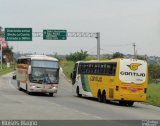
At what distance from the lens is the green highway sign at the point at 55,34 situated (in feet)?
231

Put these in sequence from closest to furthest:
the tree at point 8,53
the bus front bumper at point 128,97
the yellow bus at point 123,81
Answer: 1. the bus front bumper at point 128,97
2. the yellow bus at point 123,81
3. the tree at point 8,53

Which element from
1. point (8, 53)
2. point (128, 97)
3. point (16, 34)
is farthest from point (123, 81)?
point (8, 53)

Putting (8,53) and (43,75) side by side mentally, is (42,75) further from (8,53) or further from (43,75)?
(8,53)

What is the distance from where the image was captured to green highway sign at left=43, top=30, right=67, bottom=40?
70.5 metres

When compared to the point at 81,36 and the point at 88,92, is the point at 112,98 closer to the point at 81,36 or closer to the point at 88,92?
the point at 88,92

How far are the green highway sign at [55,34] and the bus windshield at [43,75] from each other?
31.0 metres

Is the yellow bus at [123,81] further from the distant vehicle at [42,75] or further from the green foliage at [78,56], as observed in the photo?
the green foliage at [78,56]

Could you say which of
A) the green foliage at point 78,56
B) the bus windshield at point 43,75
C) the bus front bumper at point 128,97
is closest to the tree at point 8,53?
the green foliage at point 78,56

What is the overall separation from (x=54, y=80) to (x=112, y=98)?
25.2ft

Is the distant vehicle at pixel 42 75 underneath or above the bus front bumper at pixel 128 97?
above

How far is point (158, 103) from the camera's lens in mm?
34969

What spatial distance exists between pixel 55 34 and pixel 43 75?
3123 centimetres

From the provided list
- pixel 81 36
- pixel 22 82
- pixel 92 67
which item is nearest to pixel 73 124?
pixel 92 67

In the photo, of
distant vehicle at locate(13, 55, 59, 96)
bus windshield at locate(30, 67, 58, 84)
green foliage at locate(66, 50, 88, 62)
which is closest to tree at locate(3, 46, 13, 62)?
green foliage at locate(66, 50, 88, 62)
